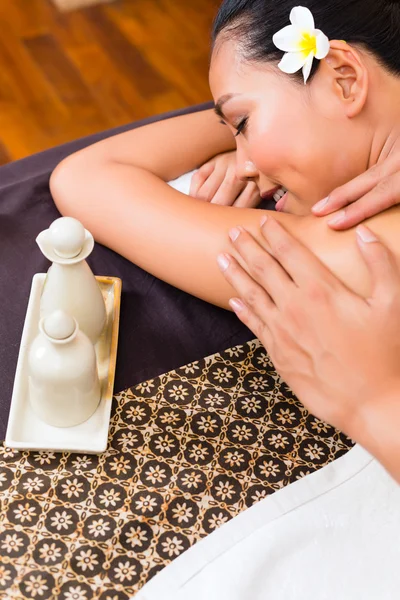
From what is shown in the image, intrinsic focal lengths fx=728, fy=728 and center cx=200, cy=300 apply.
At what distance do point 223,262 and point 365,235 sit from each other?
25cm

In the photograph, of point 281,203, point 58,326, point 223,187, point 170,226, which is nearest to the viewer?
point 58,326

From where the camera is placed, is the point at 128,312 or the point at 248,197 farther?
the point at 248,197

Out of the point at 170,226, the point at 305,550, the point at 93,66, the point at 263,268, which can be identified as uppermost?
the point at 263,268

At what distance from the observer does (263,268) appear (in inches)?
47.9

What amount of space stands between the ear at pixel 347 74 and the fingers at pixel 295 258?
23cm

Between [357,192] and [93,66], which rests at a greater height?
[357,192]

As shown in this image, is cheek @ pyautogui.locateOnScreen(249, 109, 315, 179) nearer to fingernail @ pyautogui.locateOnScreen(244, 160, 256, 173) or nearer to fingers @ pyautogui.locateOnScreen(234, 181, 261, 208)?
fingernail @ pyautogui.locateOnScreen(244, 160, 256, 173)

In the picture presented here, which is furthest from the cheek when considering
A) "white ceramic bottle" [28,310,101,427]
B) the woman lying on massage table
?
"white ceramic bottle" [28,310,101,427]

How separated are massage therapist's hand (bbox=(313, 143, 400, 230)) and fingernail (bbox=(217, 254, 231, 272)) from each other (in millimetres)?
171

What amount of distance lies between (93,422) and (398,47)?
817 mm

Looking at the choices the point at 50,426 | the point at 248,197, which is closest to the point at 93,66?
the point at 248,197

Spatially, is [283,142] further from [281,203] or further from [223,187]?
[223,187]

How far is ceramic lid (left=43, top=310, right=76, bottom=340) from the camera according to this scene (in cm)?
105

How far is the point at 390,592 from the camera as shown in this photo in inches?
42.6
